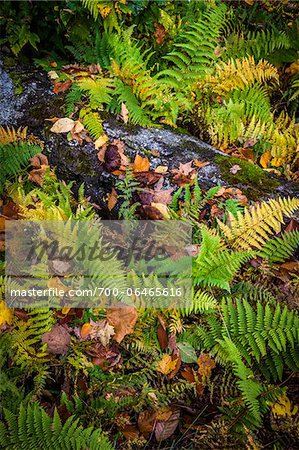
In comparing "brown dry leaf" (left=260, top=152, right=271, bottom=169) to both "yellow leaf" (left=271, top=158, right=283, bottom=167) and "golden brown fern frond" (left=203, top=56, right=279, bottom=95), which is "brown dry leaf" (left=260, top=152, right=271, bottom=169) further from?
"golden brown fern frond" (left=203, top=56, right=279, bottom=95)

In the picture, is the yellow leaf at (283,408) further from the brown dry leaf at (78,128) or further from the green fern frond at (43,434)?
the brown dry leaf at (78,128)

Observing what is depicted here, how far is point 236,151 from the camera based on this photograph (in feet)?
13.4

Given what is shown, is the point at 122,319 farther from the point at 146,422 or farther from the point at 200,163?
the point at 200,163

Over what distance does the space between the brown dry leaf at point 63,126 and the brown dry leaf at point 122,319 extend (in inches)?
66.3

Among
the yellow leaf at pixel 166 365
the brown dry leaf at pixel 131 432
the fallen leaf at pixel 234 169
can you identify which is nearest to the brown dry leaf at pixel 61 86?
the fallen leaf at pixel 234 169

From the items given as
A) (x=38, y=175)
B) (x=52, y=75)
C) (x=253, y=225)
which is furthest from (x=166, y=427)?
(x=52, y=75)

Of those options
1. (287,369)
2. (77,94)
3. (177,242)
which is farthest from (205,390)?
(77,94)

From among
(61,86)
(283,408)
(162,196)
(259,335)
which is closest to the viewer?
(283,408)

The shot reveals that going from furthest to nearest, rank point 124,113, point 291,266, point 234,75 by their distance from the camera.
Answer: point 234,75, point 124,113, point 291,266

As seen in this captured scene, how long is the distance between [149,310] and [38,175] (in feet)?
4.98

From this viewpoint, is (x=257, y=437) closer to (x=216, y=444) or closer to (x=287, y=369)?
(x=216, y=444)

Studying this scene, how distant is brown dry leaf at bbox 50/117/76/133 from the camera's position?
352cm

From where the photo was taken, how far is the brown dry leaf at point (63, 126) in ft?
11.5

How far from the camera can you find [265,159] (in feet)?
13.1
